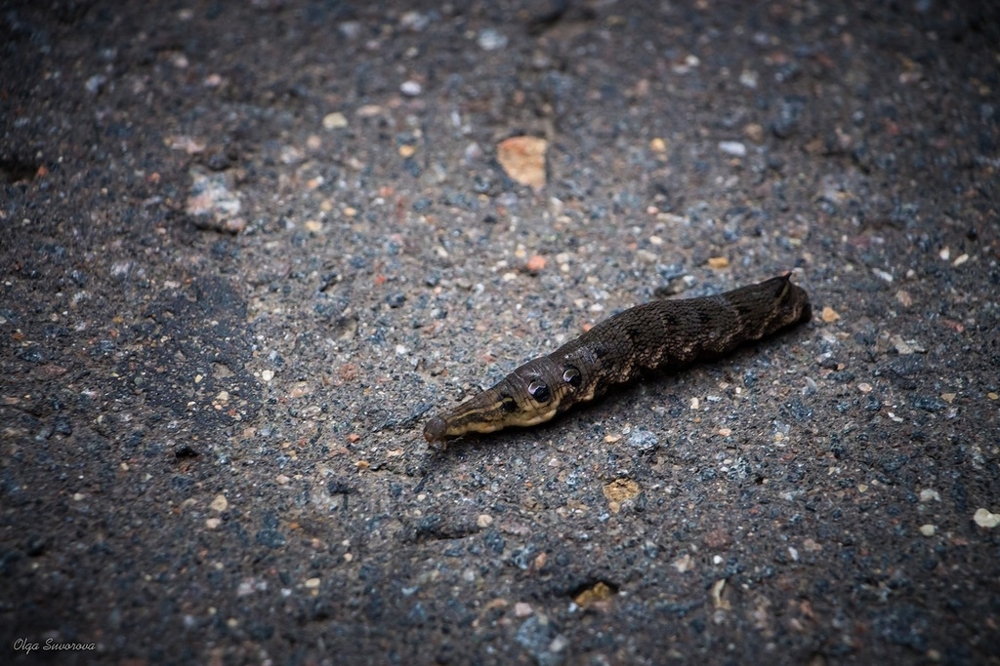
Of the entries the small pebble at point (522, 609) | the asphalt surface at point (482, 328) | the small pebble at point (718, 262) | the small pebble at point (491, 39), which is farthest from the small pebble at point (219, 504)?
the small pebble at point (491, 39)

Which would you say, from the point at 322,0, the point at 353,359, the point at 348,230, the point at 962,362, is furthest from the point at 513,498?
the point at 322,0

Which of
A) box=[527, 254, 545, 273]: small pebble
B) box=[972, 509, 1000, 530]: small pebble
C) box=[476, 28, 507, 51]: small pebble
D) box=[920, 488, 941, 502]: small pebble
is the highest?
box=[476, 28, 507, 51]: small pebble

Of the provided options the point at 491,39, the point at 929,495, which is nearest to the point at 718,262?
the point at 929,495

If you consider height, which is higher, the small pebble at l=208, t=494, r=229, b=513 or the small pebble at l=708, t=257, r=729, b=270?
the small pebble at l=208, t=494, r=229, b=513

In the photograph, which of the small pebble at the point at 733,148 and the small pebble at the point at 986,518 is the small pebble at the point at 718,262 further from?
the small pebble at the point at 986,518

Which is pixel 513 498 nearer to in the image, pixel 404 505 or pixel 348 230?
pixel 404 505

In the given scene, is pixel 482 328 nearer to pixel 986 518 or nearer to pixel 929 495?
pixel 929 495

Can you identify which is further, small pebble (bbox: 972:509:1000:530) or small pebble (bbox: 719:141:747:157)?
small pebble (bbox: 719:141:747:157)

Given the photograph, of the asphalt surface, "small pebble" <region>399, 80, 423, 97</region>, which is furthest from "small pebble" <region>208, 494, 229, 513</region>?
"small pebble" <region>399, 80, 423, 97</region>

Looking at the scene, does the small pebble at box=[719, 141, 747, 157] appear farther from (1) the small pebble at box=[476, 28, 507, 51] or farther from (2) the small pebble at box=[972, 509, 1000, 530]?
(2) the small pebble at box=[972, 509, 1000, 530]

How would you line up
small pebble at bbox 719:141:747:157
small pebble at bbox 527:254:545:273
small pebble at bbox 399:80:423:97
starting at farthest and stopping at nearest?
small pebble at bbox 399:80:423:97 → small pebble at bbox 719:141:747:157 → small pebble at bbox 527:254:545:273
